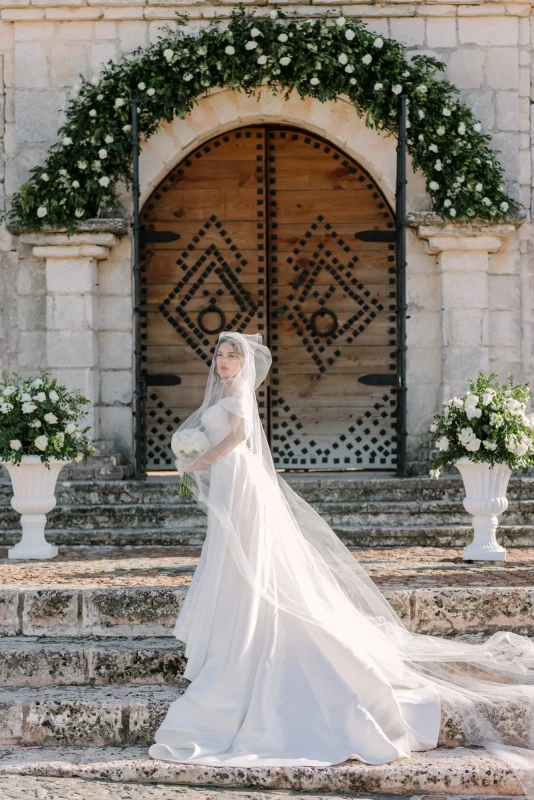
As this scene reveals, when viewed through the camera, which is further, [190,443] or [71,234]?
[71,234]

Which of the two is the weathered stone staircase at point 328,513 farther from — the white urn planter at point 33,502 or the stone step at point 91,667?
the stone step at point 91,667

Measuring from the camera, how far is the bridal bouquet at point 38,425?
6.49m

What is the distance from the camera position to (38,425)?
650 centimetres

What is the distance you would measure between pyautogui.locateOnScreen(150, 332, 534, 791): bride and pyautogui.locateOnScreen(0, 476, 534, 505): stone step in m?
2.60

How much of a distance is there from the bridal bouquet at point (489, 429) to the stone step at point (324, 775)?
2.50 m

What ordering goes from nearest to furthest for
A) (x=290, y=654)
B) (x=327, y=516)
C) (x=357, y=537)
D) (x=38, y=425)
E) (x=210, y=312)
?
1. (x=290, y=654)
2. (x=38, y=425)
3. (x=357, y=537)
4. (x=327, y=516)
5. (x=210, y=312)

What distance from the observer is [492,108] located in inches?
338

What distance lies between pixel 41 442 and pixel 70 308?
2194mm

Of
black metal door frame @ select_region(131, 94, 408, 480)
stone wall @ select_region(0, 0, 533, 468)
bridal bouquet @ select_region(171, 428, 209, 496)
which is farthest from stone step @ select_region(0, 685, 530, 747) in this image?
stone wall @ select_region(0, 0, 533, 468)

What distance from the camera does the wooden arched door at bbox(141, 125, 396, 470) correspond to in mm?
8875

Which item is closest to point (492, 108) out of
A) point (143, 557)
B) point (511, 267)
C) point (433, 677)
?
point (511, 267)

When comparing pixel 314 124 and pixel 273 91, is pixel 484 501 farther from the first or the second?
pixel 273 91

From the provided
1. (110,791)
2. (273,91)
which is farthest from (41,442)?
(273,91)

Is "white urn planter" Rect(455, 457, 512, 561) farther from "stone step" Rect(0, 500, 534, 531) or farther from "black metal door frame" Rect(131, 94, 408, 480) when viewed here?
"black metal door frame" Rect(131, 94, 408, 480)
